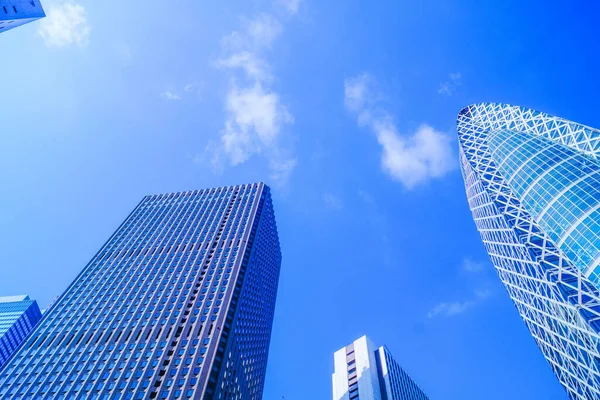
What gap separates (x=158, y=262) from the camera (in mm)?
109938

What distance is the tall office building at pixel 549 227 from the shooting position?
53312mm

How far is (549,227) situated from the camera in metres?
61.9

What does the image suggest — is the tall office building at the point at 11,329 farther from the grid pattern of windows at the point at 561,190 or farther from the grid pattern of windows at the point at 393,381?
the grid pattern of windows at the point at 561,190

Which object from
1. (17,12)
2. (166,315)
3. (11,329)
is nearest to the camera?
(17,12)

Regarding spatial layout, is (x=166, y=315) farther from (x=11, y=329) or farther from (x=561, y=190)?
(x=11, y=329)

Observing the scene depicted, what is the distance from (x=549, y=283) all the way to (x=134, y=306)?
89.1 meters

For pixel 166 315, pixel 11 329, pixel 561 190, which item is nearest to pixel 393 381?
pixel 166 315

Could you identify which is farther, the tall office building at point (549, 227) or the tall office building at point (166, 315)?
the tall office building at point (166, 315)

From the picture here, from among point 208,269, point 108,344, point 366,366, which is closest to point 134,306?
point 108,344

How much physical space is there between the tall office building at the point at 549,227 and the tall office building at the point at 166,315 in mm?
61919

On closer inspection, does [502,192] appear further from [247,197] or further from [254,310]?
[247,197]

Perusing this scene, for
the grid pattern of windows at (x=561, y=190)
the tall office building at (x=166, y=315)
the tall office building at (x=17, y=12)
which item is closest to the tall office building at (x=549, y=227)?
the grid pattern of windows at (x=561, y=190)

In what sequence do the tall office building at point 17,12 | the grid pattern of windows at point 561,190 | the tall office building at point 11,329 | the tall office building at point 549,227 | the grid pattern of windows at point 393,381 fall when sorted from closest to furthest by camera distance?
the tall office building at point 17,12
the tall office building at point 549,227
the grid pattern of windows at point 561,190
the grid pattern of windows at point 393,381
the tall office building at point 11,329

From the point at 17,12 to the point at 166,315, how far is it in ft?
219
